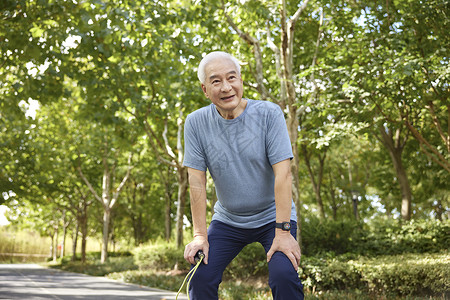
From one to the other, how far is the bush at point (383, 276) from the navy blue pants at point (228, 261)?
5785 mm

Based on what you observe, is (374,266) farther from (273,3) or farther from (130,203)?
(130,203)

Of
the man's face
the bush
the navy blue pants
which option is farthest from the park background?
the man's face

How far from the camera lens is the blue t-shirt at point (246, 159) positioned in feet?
8.49

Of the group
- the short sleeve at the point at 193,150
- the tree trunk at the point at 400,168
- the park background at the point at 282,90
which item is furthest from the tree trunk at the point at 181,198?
the short sleeve at the point at 193,150

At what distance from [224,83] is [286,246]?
975mm

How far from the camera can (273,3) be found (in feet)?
36.0

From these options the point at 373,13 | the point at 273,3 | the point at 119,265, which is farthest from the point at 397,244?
Result: the point at 119,265

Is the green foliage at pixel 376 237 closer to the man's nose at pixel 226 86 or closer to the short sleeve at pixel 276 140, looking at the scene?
the short sleeve at pixel 276 140

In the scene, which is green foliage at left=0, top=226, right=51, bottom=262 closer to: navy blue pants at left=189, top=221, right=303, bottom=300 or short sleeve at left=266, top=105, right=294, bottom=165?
navy blue pants at left=189, top=221, right=303, bottom=300

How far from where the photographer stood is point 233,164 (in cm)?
262

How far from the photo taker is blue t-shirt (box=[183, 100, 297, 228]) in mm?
2588

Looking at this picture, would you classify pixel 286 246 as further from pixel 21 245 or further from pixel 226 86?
pixel 21 245

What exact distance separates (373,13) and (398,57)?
2654 mm

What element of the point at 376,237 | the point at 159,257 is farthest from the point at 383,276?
the point at 159,257
